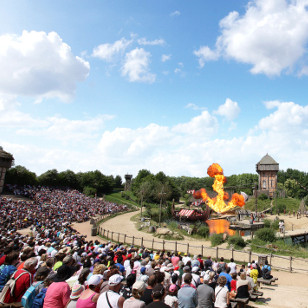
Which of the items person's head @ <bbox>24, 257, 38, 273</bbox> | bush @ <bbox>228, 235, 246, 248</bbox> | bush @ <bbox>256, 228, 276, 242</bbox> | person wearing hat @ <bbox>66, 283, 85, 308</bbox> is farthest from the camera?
bush @ <bbox>256, 228, 276, 242</bbox>

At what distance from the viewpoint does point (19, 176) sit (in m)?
61.1

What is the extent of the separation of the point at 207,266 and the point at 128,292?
545 cm

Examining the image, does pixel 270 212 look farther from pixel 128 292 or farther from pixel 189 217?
pixel 128 292

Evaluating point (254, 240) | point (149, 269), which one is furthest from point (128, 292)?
point (254, 240)

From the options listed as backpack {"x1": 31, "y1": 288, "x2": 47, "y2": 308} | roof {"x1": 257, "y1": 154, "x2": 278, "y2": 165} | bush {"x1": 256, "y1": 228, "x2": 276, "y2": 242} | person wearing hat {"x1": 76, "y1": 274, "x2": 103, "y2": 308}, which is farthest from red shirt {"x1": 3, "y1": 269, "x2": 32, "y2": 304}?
roof {"x1": 257, "y1": 154, "x2": 278, "y2": 165}

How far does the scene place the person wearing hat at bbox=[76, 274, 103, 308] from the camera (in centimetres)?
475

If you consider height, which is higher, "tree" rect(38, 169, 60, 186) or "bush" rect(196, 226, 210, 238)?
"tree" rect(38, 169, 60, 186)

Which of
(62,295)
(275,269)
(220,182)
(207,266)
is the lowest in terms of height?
(275,269)

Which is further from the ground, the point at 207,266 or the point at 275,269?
the point at 207,266

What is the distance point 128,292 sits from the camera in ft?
19.9

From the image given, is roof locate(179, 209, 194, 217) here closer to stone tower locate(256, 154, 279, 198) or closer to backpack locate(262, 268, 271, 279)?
backpack locate(262, 268, 271, 279)

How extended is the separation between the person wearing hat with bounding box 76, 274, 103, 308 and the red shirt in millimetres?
1235

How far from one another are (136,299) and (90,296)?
2.97 ft

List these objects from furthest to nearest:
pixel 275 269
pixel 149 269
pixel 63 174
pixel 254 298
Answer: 1. pixel 63 174
2. pixel 275 269
3. pixel 254 298
4. pixel 149 269
